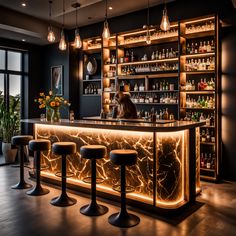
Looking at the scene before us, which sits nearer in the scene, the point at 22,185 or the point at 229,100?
the point at 22,185

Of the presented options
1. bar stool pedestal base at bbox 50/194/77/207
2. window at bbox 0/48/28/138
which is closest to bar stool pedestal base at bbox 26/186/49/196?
bar stool pedestal base at bbox 50/194/77/207

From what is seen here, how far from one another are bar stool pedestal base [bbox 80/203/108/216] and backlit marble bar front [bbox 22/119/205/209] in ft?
1.38

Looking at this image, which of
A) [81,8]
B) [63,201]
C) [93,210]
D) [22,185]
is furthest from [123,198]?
[81,8]

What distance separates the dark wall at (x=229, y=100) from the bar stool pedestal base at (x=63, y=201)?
3084 mm

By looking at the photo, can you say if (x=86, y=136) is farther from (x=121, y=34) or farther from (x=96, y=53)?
(x=96, y=53)

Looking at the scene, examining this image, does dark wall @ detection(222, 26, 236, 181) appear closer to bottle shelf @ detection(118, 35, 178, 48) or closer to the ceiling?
bottle shelf @ detection(118, 35, 178, 48)

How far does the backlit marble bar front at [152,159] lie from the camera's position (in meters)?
3.61

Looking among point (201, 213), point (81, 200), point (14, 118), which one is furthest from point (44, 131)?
point (201, 213)

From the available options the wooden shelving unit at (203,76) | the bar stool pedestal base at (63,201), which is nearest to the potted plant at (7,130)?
the bar stool pedestal base at (63,201)

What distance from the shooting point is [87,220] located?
11.1 ft

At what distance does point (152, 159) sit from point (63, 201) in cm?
146

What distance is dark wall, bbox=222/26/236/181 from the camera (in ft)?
16.8

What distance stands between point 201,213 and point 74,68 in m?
5.31

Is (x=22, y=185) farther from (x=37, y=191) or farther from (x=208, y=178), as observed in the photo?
(x=208, y=178)
